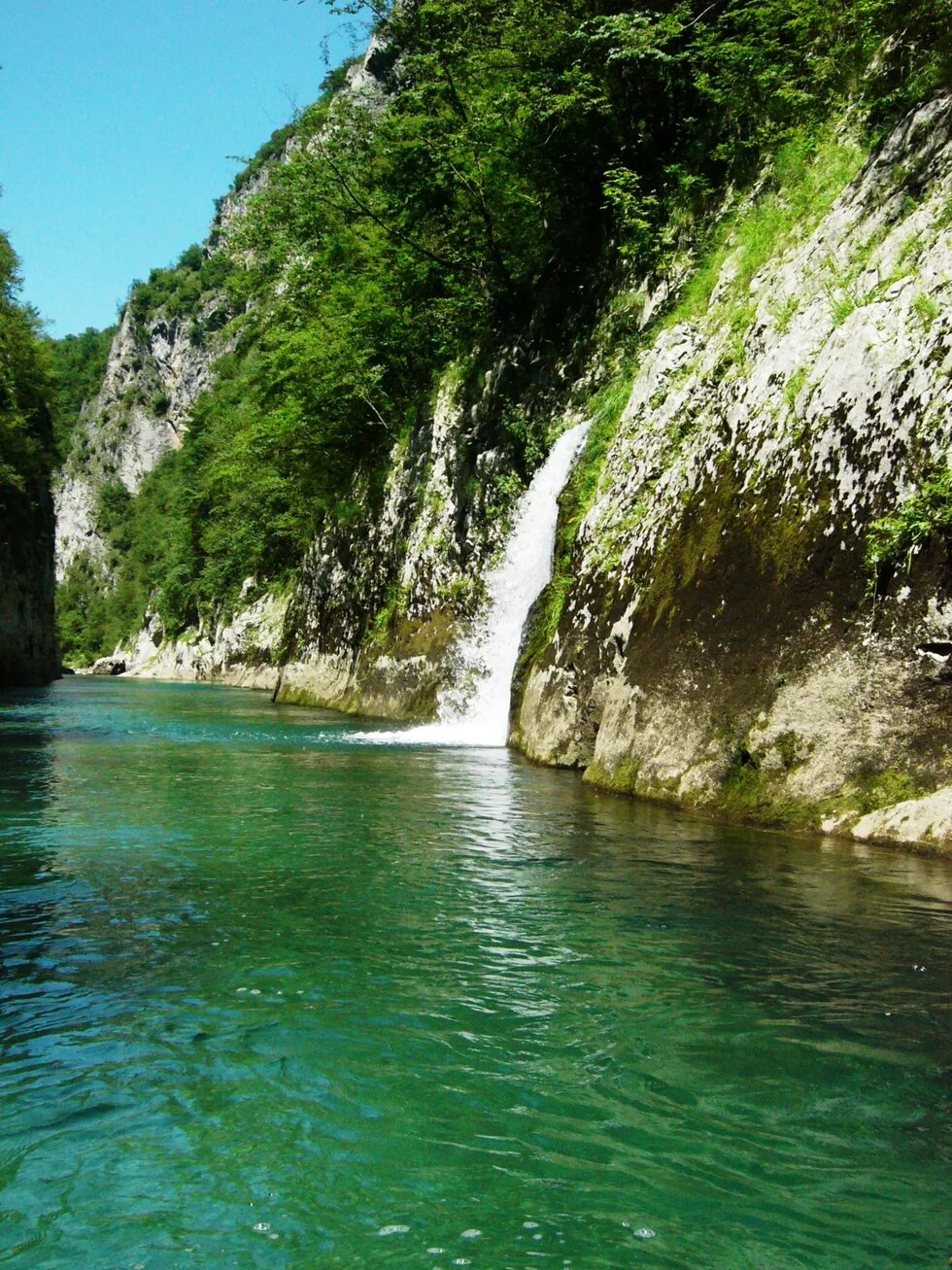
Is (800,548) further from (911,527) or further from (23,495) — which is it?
(23,495)

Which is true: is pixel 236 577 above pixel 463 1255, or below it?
above

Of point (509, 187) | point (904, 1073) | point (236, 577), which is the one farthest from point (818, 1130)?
point (236, 577)

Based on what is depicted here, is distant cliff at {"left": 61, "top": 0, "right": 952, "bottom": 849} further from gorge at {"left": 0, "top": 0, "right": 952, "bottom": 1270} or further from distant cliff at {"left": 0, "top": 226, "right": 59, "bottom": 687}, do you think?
distant cliff at {"left": 0, "top": 226, "right": 59, "bottom": 687}

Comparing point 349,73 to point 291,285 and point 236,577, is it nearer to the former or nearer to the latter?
point 236,577

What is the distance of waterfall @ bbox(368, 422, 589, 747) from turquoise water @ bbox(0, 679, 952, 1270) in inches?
437

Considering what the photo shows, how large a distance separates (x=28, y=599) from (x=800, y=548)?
137 ft

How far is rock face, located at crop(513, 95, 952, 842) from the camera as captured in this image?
8.82 meters

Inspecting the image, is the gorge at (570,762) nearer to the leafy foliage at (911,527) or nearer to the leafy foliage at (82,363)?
the leafy foliage at (911,527)

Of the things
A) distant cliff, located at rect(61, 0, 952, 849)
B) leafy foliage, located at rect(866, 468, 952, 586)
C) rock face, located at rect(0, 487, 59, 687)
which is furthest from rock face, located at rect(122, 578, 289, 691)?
leafy foliage, located at rect(866, 468, 952, 586)

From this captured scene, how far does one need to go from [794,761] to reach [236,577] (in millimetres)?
56971

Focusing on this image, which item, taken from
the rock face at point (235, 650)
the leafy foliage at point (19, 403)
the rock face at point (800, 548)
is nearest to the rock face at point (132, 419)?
the rock face at point (235, 650)

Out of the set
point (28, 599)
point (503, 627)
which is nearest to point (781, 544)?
point (503, 627)

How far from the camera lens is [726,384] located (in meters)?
12.6

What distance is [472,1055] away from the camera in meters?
4.26
